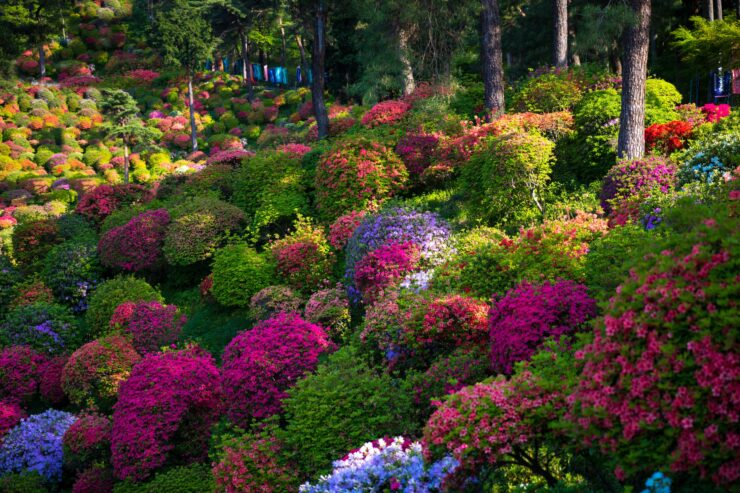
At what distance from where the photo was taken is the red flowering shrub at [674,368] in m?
4.79

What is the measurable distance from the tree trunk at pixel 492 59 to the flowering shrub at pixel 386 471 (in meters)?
12.8

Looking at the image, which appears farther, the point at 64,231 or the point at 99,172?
the point at 99,172

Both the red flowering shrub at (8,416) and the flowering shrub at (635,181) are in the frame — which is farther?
the red flowering shrub at (8,416)

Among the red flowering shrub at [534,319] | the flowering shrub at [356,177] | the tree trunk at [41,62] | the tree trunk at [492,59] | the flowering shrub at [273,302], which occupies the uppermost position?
the tree trunk at [41,62]

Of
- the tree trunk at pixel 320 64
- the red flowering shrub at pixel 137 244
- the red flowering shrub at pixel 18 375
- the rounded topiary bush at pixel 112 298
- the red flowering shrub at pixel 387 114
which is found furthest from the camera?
the tree trunk at pixel 320 64

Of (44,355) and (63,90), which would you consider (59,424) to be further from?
(63,90)

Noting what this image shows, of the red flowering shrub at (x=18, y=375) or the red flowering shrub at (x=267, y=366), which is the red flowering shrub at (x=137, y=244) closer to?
the red flowering shrub at (x=18, y=375)

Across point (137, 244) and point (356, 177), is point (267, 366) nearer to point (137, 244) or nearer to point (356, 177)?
point (356, 177)

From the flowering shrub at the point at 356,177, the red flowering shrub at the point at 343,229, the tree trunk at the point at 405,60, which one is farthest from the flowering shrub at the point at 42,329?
the tree trunk at the point at 405,60

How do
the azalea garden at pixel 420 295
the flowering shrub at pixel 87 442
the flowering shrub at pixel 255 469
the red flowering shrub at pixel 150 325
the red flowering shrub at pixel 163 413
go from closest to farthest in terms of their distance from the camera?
the azalea garden at pixel 420 295 < the flowering shrub at pixel 255 469 < the red flowering shrub at pixel 163 413 < the flowering shrub at pixel 87 442 < the red flowering shrub at pixel 150 325

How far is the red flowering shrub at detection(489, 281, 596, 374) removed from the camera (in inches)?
313

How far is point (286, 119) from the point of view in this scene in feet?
138

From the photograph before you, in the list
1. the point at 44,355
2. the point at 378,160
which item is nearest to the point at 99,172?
the point at 44,355

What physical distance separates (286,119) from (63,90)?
55.5ft
